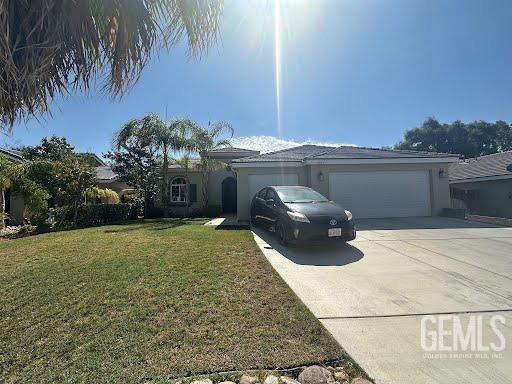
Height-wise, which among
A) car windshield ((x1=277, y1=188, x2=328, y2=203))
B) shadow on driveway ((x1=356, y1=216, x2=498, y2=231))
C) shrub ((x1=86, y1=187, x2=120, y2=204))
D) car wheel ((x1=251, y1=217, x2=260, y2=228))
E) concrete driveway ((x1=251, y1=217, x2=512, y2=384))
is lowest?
concrete driveway ((x1=251, y1=217, x2=512, y2=384))

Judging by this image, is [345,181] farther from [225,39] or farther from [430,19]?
[225,39]

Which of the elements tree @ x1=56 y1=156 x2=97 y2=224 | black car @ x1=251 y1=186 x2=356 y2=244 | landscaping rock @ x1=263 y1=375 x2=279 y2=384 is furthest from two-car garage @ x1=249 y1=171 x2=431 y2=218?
landscaping rock @ x1=263 y1=375 x2=279 y2=384

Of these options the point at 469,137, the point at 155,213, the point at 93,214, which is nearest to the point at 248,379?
the point at 93,214

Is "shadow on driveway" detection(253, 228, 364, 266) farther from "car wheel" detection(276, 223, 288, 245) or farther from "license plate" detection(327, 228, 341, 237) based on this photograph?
"license plate" detection(327, 228, 341, 237)

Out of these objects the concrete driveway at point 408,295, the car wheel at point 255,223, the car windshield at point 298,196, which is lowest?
the concrete driveway at point 408,295

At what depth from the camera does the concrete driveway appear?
2.95m

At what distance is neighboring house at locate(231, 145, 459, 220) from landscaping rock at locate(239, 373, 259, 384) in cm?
1094

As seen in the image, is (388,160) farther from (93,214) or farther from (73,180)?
(73,180)

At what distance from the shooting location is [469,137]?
1567 inches

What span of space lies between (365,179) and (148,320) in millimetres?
12002

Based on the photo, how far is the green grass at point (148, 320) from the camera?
118 inches

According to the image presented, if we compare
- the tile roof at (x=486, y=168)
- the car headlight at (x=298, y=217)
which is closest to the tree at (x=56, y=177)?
the car headlight at (x=298, y=217)

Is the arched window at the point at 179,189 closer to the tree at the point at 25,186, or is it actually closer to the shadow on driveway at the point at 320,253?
the tree at the point at 25,186

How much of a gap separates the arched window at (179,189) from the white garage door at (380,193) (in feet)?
36.4
